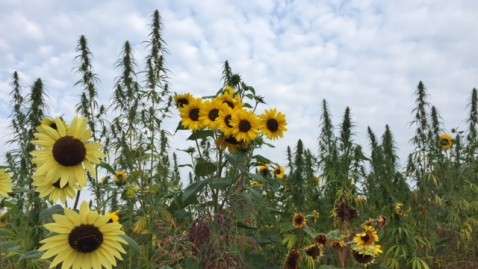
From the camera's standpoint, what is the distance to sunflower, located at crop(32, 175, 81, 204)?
6.15 feet

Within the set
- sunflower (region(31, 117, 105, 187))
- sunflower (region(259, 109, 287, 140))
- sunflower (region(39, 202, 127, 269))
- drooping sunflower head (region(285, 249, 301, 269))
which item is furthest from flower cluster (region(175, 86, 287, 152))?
sunflower (region(39, 202, 127, 269))

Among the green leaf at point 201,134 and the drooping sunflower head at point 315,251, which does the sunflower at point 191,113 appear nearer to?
the green leaf at point 201,134

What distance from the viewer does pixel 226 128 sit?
271 cm

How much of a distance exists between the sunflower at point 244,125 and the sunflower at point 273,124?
22 cm

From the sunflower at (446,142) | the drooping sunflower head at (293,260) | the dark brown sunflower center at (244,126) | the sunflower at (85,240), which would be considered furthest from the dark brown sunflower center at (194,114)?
the sunflower at (446,142)

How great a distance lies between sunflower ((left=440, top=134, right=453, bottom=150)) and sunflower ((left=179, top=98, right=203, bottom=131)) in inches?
188

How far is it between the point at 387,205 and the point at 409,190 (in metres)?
1.31

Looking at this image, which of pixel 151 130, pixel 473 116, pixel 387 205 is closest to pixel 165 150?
pixel 151 130

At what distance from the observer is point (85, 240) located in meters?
1.63

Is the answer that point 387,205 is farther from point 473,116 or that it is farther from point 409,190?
point 473,116

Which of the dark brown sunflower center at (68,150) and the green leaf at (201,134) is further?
the green leaf at (201,134)

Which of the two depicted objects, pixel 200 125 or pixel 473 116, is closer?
pixel 200 125

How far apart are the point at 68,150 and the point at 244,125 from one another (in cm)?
116

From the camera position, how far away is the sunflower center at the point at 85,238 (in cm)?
163
